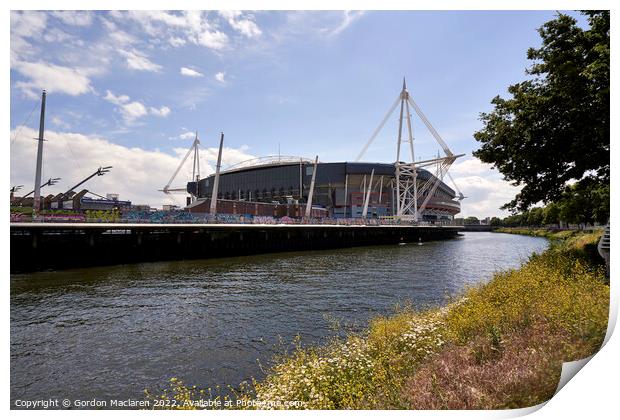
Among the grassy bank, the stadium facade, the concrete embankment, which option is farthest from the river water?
the stadium facade

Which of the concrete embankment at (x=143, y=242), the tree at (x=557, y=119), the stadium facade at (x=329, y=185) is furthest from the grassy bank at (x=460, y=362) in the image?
the stadium facade at (x=329, y=185)

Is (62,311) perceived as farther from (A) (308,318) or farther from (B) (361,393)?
(B) (361,393)

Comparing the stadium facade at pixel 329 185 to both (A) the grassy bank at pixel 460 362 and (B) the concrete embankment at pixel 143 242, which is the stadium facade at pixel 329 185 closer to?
(B) the concrete embankment at pixel 143 242

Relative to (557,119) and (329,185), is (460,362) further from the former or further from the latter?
(329,185)

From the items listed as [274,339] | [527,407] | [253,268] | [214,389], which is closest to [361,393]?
[527,407]

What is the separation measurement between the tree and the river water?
30.0 ft

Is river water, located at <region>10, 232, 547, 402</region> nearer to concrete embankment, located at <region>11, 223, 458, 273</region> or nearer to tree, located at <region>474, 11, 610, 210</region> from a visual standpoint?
concrete embankment, located at <region>11, 223, 458, 273</region>

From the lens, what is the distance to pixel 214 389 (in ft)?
32.7

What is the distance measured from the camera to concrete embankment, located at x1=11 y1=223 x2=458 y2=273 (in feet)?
113

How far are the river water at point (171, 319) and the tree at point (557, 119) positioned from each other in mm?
9150

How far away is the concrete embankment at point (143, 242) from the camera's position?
34413 millimetres

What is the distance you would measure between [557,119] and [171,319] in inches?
856

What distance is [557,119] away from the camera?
1650cm
